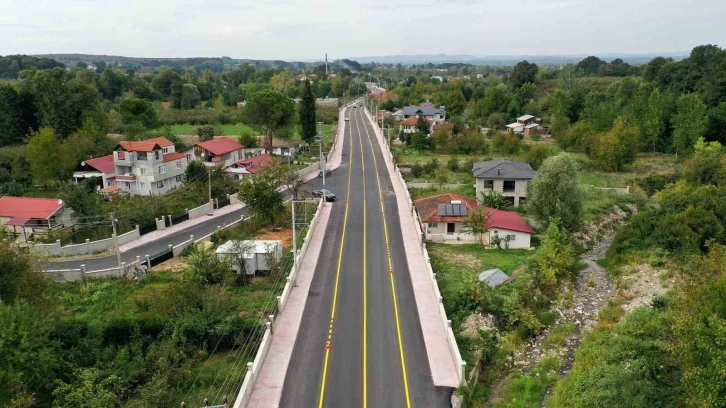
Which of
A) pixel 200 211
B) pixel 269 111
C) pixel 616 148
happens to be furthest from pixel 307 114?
pixel 616 148

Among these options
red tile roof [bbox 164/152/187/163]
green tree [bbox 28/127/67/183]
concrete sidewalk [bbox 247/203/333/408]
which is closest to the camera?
concrete sidewalk [bbox 247/203/333/408]

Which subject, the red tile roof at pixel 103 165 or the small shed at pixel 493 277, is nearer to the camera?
the small shed at pixel 493 277

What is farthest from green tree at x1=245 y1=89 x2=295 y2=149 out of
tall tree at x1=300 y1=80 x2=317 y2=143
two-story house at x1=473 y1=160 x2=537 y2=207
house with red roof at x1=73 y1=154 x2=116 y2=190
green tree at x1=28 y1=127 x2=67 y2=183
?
two-story house at x1=473 y1=160 x2=537 y2=207

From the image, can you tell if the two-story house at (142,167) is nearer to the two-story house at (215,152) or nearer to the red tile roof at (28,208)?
the two-story house at (215,152)

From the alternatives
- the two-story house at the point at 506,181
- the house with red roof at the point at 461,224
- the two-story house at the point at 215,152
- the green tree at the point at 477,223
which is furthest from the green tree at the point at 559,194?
the two-story house at the point at 215,152

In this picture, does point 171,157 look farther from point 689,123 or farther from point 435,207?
point 689,123

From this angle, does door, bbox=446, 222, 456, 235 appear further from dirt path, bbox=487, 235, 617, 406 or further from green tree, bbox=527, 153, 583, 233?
dirt path, bbox=487, 235, 617, 406
